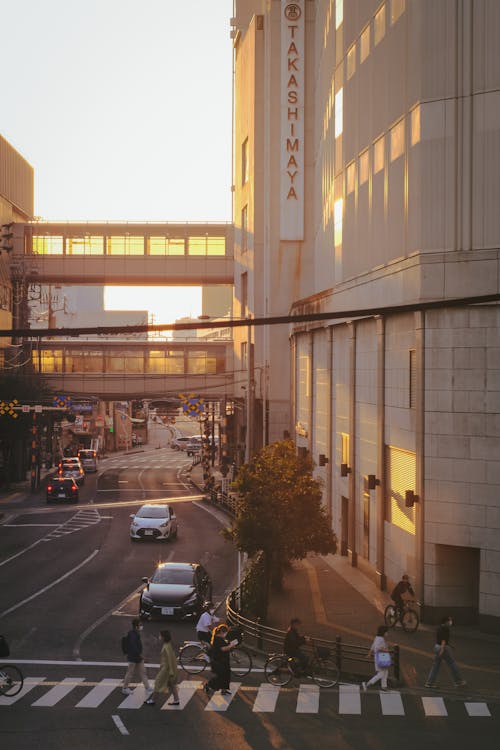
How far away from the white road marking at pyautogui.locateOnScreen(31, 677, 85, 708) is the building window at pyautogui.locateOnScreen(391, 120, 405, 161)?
1777 cm

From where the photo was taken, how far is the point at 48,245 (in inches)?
3302

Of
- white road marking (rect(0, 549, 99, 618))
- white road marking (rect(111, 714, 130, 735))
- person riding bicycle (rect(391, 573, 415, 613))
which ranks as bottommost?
white road marking (rect(0, 549, 99, 618))

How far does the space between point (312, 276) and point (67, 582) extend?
3732 cm

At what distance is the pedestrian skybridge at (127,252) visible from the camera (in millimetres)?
82188

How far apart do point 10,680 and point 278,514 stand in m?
9.87

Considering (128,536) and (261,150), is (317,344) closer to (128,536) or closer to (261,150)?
(128,536)

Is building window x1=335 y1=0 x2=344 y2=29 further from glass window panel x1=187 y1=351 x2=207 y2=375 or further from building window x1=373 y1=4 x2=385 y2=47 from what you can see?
glass window panel x1=187 y1=351 x2=207 y2=375

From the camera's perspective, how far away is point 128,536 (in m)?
46.1

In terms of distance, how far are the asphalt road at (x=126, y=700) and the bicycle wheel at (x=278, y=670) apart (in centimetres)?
Result: 29

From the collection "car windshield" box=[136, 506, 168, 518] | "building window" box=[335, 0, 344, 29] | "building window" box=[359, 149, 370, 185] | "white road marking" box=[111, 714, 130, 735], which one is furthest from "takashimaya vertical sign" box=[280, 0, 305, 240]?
"white road marking" box=[111, 714, 130, 735]

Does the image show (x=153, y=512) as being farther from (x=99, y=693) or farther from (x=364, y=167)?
(x=99, y=693)

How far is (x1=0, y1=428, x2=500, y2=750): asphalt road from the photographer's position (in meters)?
17.1

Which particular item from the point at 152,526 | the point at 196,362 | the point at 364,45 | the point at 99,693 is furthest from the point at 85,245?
the point at 99,693

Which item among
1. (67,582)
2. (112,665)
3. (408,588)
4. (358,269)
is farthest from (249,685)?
(358,269)
